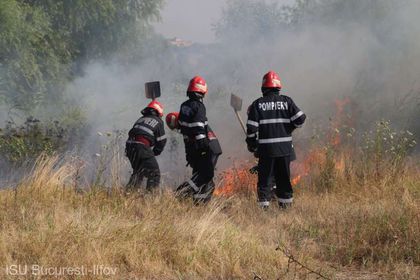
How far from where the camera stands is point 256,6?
22625mm

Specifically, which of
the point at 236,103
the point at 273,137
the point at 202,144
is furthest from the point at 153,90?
the point at 273,137

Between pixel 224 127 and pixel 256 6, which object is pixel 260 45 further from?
pixel 256 6

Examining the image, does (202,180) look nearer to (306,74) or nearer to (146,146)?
(146,146)

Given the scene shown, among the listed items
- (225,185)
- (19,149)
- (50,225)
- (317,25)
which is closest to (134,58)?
(317,25)

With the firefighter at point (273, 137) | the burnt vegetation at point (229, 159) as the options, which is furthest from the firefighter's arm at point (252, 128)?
the burnt vegetation at point (229, 159)

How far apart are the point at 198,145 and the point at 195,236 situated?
2.04m

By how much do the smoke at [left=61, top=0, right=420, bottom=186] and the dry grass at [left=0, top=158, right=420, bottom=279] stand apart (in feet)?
14.6

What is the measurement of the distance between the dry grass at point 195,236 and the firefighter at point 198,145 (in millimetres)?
519

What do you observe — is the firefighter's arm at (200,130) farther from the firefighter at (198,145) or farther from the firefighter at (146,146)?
the firefighter at (146,146)

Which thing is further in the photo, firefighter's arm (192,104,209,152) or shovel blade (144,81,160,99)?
shovel blade (144,81,160,99)

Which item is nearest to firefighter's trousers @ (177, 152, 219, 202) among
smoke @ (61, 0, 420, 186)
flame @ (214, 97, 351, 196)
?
flame @ (214, 97, 351, 196)

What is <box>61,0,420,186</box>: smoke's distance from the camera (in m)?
11.0

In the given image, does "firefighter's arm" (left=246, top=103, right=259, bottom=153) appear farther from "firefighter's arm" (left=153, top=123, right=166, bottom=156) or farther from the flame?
"firefighter's arm" (left=153, top=123, right=166, bottom=156)

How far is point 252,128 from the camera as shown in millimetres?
5715
